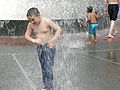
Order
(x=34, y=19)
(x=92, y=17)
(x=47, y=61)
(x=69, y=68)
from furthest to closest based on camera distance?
(x=92, y=17)
(x=69, y=68)
(x=47, y=61)
(x=34, y=19)

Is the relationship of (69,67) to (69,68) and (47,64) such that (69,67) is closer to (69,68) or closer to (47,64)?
(69,68)

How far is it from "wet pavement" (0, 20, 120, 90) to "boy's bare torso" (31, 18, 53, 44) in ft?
2.79

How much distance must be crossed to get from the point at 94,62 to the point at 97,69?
2.62 ft

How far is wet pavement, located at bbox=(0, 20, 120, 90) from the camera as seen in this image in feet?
19.5

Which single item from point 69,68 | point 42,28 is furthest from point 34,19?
point 69,68

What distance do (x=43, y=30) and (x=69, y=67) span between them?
A: 6.97 feet

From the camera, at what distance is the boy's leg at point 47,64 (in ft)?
17.7

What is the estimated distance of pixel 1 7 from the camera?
19.1m

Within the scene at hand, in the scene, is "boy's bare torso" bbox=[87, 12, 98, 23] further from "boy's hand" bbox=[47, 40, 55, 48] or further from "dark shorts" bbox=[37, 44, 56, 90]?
"boy's hand" bbox=[47, 40, 55, 48]

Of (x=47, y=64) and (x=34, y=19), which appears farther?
(x=47, y=64)

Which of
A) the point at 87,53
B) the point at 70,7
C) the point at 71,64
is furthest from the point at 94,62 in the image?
the point at 70,7

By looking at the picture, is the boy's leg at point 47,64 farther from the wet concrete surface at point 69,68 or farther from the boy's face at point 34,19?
the boy's face at point 34,19

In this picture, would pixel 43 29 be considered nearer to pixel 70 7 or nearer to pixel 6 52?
pixel 6 52

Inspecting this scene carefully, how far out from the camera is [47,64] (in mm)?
5434
